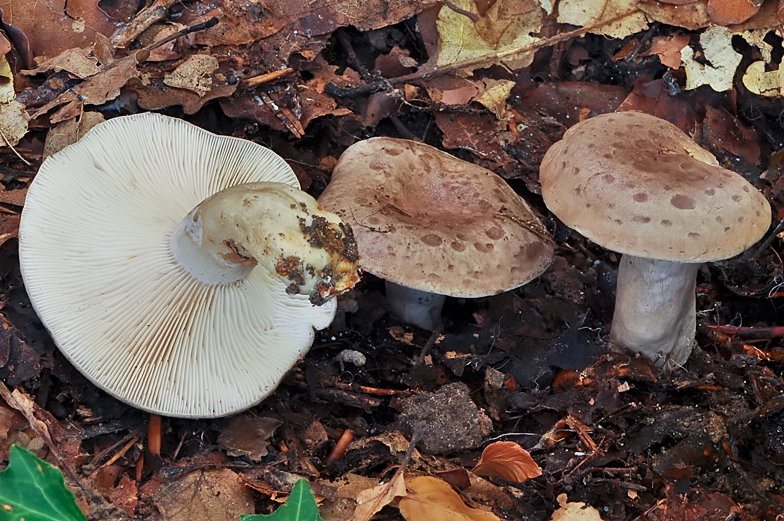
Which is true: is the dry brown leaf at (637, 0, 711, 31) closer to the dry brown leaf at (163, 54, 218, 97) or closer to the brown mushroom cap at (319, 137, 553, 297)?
the brown mushroom cap at (319, 137, 553, 297)

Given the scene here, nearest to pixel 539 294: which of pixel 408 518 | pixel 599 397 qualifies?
pixel 599 397

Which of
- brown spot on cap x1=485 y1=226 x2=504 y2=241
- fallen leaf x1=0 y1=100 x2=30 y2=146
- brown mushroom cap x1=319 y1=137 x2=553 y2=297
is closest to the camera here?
brown mushroom cap x1=319 y1=137 x2=553 y2=297

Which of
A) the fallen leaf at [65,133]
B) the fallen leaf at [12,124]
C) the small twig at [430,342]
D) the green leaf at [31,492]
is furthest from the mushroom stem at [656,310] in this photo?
the fallen leaf at [12,124]

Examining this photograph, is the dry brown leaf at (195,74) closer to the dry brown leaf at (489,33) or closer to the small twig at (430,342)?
the dry brown leaf at (489,33)

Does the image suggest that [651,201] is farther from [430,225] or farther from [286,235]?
[286,235]

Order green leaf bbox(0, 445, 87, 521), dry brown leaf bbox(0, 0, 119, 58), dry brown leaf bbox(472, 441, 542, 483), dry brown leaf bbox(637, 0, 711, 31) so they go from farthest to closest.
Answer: dry brown leaf bbox(637, 0, 711, 31) → dry brown leaf bbox(0, 0, 119, 58) → dry brown leaf bbox(472, 441, 542, 483) → green leaf bbox(0, 445, 87, 521)

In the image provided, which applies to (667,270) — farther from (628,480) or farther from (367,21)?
(367,21)

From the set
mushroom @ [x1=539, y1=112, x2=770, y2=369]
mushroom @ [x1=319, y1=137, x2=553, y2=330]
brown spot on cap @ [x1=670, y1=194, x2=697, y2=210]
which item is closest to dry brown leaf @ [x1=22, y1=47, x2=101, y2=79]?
mushroom @ [x1=319, y1=137, x2=553, y2=330]

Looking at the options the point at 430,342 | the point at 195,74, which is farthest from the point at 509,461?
the point at 195,74
